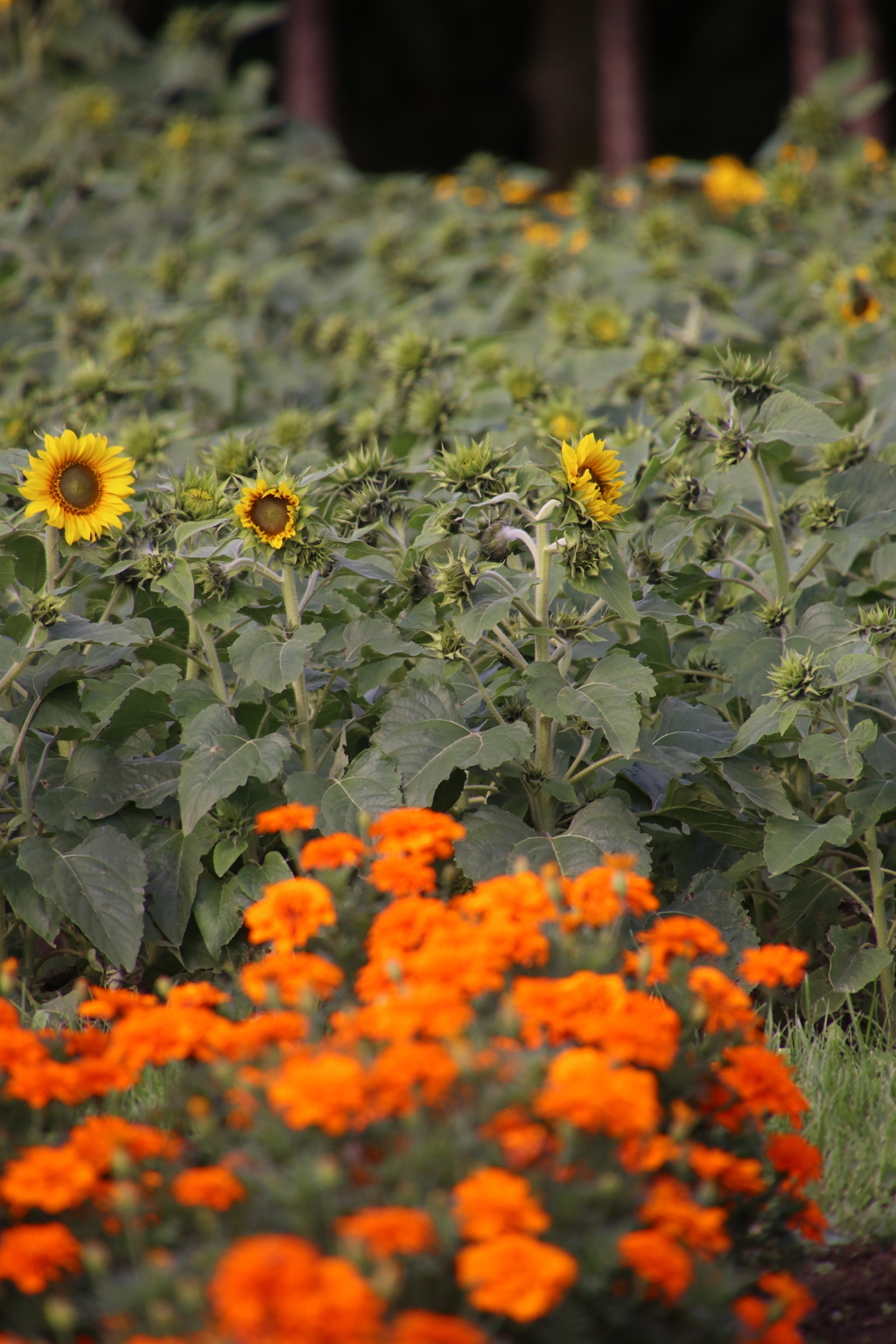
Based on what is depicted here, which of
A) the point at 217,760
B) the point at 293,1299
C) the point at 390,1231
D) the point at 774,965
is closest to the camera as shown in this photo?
the point at 293,1299

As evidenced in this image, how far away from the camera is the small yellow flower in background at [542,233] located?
25.1 feet

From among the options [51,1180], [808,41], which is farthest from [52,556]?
[808,41]

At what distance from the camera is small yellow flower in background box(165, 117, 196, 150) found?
8.00 m

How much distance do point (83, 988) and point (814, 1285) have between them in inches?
47.7

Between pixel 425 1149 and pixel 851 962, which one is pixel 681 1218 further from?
pixel 851 962

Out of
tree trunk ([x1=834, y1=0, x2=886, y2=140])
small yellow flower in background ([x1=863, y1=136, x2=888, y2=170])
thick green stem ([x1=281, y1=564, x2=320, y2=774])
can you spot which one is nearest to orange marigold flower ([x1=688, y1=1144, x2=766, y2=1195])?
thick green stem ([x1=281, y1=564, x2=320, y2=774])

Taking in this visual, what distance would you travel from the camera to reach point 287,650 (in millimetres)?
2656

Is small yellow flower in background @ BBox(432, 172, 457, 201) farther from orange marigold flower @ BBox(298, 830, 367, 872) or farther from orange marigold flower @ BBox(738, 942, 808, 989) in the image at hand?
orange marigold flower @ BBox(738, 942, 808, 989)

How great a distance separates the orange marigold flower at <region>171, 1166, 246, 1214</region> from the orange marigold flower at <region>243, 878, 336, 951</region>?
0.40 m

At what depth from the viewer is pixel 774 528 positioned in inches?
118

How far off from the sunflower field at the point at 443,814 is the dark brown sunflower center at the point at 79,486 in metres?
0.01

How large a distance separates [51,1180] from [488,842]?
1244 millimetres

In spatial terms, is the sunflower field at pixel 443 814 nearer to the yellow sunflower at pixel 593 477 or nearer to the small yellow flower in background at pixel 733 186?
the yellow sunflower at pixel 593 477

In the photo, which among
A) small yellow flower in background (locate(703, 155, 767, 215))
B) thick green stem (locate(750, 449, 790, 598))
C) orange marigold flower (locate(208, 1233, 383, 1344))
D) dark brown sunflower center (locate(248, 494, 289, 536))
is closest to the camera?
orange marigold flower (locate(208, 1233, 383, 1344))
